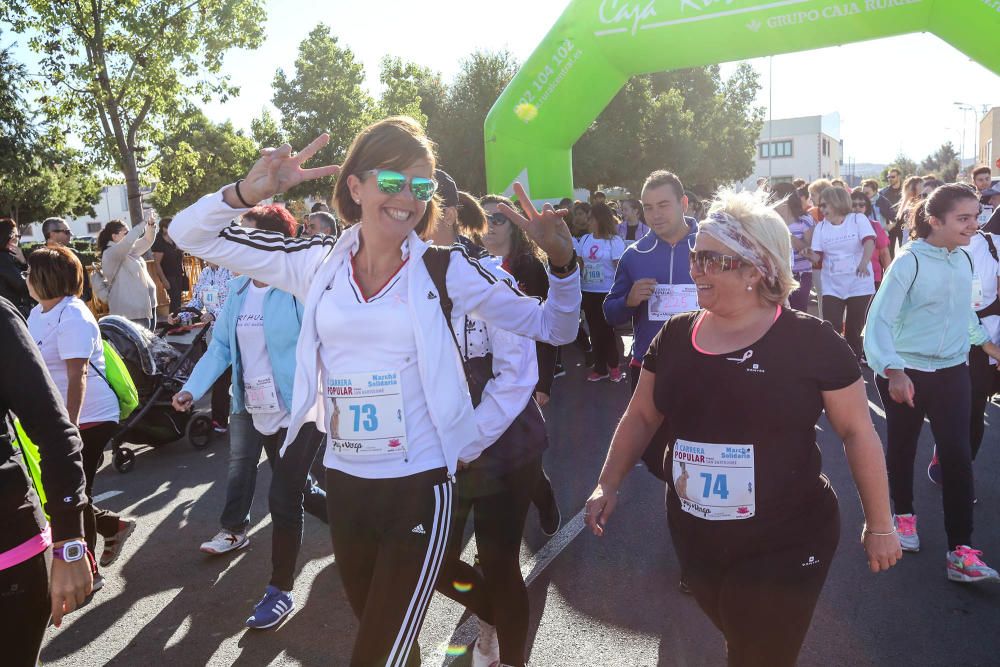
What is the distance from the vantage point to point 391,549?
2332 mm

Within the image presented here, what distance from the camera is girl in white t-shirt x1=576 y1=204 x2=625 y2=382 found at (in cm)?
956

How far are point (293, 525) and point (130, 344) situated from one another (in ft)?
12.2

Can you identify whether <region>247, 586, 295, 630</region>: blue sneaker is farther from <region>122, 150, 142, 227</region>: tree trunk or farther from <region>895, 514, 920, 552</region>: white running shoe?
<region>122, 150, 142, 227</region>: tree trunk

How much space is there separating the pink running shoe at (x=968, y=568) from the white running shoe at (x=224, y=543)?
3.93 metres

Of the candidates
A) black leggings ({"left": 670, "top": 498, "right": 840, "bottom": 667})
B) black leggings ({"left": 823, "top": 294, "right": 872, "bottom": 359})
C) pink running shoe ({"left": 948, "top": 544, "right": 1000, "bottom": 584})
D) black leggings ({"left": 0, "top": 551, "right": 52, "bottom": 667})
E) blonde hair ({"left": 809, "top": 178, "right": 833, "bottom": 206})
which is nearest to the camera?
black leggings ({"left": 0, "top": 551, "right": 52, "bottom": 667})

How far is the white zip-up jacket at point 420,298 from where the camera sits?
7.70ft

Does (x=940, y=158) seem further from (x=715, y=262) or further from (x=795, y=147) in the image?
(x=715, y=262)

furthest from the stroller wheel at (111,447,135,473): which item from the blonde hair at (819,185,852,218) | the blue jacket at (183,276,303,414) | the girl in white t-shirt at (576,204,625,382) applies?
the blonde hair at (819,185,852,218)

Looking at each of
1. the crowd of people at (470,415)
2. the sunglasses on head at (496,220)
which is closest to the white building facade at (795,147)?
the sunglasses on head at (496,220)

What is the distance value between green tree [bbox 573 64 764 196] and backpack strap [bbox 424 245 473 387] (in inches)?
1357

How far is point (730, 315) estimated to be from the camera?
8.14 feet

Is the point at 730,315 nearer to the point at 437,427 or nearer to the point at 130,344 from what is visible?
the point at 437,427

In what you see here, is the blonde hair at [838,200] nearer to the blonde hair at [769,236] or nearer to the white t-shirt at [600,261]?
the white t-shirt at [600,261]

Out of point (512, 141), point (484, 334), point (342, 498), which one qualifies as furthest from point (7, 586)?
point (512, 141)
